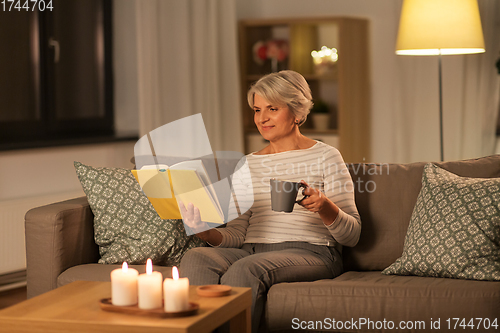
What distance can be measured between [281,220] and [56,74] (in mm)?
2147

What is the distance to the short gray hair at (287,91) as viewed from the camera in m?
2.02

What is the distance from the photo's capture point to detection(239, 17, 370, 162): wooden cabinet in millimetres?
4148

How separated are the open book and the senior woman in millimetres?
41

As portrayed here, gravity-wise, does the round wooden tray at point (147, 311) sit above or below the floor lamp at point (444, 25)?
below

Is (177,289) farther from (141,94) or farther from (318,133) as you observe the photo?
(318,133)

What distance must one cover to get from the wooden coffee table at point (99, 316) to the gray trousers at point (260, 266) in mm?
187

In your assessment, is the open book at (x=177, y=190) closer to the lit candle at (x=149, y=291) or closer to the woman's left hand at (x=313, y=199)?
the woman's left hand at (x=313, y=199)

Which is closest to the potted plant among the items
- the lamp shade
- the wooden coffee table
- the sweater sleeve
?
the lamp shade

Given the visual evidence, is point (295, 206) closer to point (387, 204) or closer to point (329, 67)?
point (387, 204)

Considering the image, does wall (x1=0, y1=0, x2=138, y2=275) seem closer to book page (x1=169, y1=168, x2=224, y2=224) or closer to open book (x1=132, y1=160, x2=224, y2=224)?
open book (x1=132, y1=160, x2=224, y2=224)

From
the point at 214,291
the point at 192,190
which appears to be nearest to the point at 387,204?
the point at 192,190

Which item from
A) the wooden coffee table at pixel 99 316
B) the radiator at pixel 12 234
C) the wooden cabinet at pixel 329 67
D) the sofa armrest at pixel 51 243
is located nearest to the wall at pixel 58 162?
the radiator at pixel 12 234

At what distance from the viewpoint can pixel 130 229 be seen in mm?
2102

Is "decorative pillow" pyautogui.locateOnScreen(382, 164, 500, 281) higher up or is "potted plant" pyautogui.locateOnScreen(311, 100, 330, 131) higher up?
"potted plant" pyautogui.locateOnScreen(311, 100, 330, 131)
